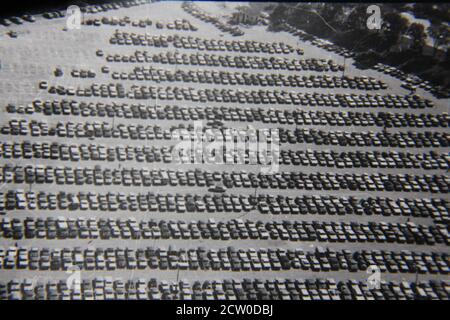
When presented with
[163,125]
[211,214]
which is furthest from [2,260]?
[163,125]

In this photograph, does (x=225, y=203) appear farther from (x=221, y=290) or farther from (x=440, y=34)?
(x=440, y=34)

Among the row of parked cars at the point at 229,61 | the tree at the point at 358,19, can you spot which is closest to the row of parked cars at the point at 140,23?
the row of parked cars at the point at 229,61

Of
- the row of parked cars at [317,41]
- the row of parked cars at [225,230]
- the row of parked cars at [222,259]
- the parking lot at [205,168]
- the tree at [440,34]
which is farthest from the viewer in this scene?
the row of parked cars at [317,41]

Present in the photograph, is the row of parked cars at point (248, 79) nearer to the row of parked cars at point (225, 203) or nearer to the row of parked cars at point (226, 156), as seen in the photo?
the row of parked cars at point (226, 156)

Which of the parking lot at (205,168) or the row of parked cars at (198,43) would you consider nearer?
the parking lot at (205,168)

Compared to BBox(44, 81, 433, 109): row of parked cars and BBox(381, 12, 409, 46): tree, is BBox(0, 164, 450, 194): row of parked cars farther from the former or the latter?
BBox(381, 12, 409, 46): tree

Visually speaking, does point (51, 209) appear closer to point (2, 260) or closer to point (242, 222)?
point (2, 260)

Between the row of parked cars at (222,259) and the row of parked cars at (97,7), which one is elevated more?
the row of parked cars at (97,7)

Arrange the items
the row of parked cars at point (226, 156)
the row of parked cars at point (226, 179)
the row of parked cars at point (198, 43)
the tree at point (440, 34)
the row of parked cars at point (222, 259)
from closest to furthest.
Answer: the row of parked cars at point (222, 259) → the row of parked cars at point (226, 179) → the row of parked cars at point (226, 156) → the row of parked cars at point (198, 43) → the tree at point (440, 34)
